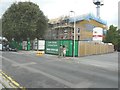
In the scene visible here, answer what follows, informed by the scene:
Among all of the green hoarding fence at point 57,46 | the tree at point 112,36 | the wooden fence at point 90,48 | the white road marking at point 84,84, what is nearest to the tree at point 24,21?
the green hoarding fence at point 57,46

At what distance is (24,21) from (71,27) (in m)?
26.1

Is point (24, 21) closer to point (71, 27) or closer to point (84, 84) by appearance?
point (71, 27)

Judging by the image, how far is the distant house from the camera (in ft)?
252

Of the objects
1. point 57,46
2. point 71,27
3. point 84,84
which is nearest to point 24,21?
point 57,46

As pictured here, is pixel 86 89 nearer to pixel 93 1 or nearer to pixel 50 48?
pixel 50 48

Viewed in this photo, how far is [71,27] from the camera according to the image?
76375 mm

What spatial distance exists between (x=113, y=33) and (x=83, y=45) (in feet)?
132

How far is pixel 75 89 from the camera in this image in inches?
426

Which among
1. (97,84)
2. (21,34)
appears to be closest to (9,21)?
(21,34)

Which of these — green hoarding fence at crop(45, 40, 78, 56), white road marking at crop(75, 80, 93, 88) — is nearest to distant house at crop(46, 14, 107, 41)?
green hoarding fence at crop(45, 40, 78, 56)

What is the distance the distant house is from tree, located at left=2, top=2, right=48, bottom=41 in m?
20.4

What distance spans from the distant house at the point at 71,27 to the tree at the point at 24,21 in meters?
20.4

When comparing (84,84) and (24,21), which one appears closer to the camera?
(84,84)

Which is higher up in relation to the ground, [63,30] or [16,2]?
[16,2]
